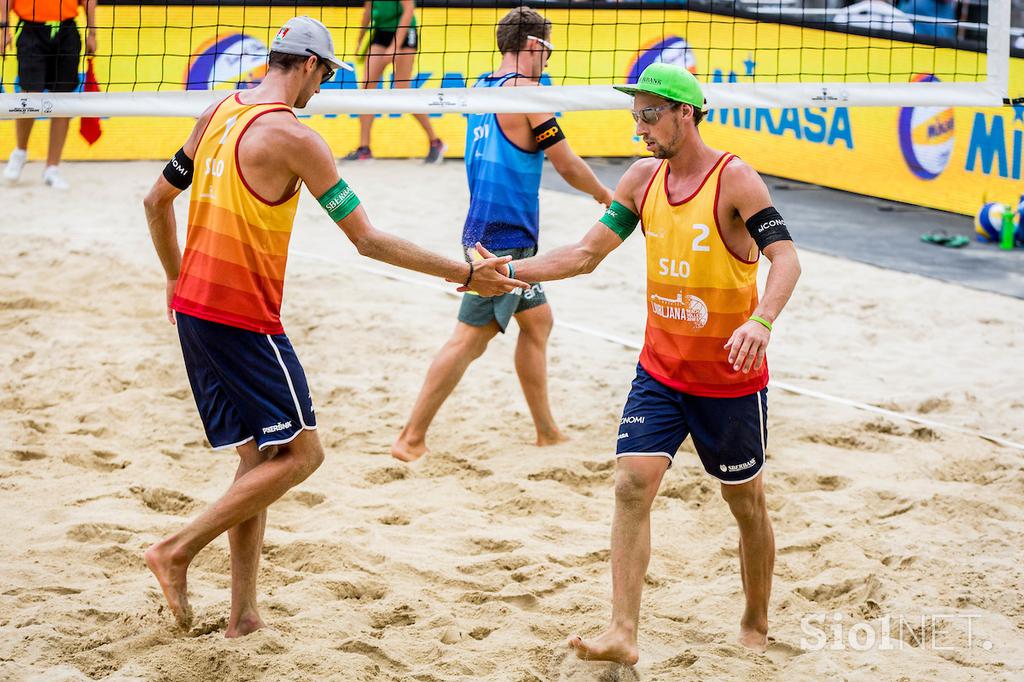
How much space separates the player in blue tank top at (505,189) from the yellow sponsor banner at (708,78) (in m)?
4.84

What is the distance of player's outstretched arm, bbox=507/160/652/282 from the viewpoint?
4.17m

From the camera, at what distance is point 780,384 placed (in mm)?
6773

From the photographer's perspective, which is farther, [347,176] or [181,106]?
[347,176]

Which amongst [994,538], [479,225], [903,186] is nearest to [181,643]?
[479,225]

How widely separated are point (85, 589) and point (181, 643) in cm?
58

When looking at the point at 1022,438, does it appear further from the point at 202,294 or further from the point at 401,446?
the point at 202,294

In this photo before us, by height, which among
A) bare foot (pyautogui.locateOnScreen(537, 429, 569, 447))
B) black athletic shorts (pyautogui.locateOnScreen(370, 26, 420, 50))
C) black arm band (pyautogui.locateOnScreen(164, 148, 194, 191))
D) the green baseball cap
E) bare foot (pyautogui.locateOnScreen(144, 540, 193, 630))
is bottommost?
bare foot (pyautogui.locateOnScreen(144, 540, 193, 630))

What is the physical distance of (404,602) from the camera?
4.31 meters

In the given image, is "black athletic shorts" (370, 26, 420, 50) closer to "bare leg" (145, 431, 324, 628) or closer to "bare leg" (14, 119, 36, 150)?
"bare leg" (14, 119, 36, 150)

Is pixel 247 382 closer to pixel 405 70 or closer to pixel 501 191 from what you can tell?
pixel 501 191

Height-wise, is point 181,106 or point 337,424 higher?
point 181,106

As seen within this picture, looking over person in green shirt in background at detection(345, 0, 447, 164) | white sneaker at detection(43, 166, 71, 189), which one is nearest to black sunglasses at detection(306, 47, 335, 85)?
person in green shirt in background at detection(345, 0, 447, 164)

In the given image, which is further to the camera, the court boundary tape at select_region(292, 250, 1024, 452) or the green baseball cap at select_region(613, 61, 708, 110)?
the court boundary tape at select_region(292, 250, 1024, 452)

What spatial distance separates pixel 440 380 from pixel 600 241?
1.80m
